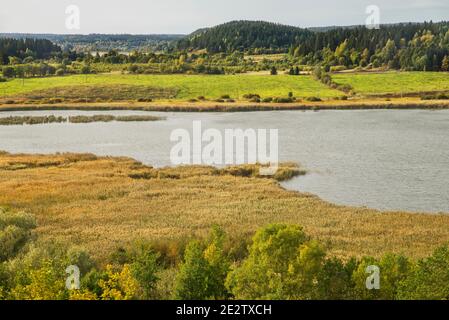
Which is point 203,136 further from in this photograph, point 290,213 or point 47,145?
point 290,213

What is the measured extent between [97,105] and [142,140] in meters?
37.7

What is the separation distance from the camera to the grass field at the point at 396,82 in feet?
373

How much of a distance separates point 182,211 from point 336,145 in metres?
32.1

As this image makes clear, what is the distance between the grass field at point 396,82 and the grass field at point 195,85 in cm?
693

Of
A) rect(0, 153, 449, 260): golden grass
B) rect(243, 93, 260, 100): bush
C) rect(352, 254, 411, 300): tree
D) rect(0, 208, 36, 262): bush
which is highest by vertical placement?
rect(243, 93, 260, 100): bush

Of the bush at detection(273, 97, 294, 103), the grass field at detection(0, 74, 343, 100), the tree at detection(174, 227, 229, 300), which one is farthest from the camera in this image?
the grass field at detection(0, 74, 343, 100)

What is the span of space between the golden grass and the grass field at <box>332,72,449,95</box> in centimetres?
7463

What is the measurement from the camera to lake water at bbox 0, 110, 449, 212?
41828 mm

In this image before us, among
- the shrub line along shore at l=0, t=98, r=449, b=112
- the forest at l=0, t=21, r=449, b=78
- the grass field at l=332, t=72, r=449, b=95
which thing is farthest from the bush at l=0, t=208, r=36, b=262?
the forest at l=0, t=21, r=449, b=78

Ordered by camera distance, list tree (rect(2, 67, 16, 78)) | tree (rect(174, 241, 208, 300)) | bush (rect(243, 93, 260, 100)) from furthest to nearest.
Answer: tree (rect(2, 67, 16, 78)), bush (rect(243, 93, 260, 100)), tree (rect(174, 241, 208, 300))

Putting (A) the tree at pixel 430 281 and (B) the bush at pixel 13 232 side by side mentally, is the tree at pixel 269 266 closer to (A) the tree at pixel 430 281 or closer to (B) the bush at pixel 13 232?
(A) the tree at pixel 430 281

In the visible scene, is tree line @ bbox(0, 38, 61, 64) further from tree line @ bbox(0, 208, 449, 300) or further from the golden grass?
tree line @ bbox(0, 208, 449, 300)

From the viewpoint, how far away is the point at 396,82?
12319cm

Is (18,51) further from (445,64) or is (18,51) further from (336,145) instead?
(336,145)
